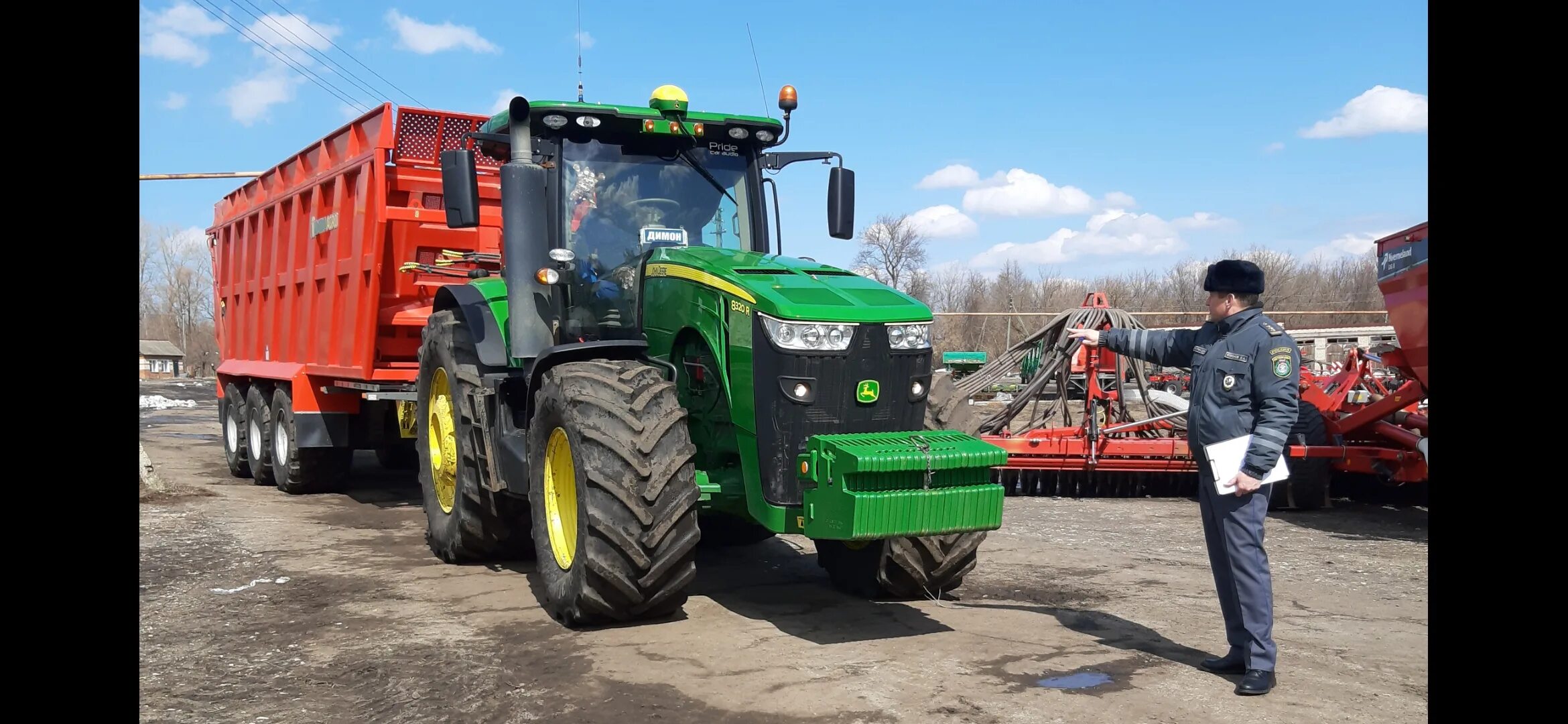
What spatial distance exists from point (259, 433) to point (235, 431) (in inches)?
39.3

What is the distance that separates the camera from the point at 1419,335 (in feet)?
29.6

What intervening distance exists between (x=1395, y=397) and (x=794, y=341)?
6.66m

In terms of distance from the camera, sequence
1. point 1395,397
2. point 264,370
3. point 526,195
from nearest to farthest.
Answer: point 526,195 < point 1395,397 < point 264,370

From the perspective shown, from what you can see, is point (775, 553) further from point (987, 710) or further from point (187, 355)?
point (187, 355)

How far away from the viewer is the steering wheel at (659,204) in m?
6.72

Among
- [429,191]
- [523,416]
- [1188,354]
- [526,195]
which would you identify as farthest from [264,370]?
[1188,354]

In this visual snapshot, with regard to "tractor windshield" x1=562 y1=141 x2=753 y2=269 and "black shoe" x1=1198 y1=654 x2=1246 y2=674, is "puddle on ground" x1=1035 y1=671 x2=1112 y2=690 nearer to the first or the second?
"black shoe" x1=1198 y1=654 x2=1246 y2=674

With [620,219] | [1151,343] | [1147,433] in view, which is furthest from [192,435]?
[1151,343]

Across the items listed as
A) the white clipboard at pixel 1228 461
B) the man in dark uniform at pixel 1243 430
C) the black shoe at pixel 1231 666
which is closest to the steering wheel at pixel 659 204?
the man in dark uniform at pixel 1243 430

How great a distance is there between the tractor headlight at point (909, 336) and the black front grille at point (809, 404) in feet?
0.13

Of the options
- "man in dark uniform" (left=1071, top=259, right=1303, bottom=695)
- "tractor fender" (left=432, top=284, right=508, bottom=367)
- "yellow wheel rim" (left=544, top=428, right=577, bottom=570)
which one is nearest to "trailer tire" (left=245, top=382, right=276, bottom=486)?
"tractor fender" (left=432, top=284, right=508, bottom=367)

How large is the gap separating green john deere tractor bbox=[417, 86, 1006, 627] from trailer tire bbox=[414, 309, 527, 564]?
0.02 meters

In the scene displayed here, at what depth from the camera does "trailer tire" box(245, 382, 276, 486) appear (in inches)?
476

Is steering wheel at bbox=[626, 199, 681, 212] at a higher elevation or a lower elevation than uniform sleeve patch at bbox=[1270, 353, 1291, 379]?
higher
